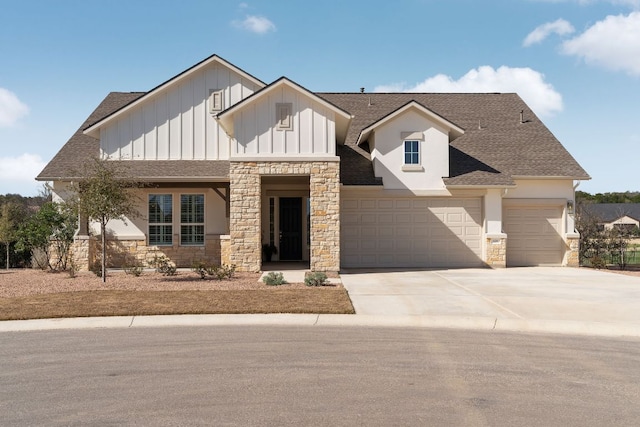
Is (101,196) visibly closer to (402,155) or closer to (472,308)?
(472,308)

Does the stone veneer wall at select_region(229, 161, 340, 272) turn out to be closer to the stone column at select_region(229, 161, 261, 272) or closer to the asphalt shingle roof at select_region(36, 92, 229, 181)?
the stone column at select_region(229, 161, 261, 272)

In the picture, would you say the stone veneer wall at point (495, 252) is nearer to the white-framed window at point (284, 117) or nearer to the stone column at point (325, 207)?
the stone column at point (325, 207)

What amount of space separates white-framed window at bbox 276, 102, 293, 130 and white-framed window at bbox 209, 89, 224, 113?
12.0ft

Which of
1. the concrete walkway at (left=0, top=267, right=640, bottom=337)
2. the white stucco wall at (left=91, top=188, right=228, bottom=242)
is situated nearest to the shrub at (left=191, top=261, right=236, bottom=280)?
the concrete walkway at (left=0, top=267, right=640, bottom=337)

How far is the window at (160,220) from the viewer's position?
19.7m

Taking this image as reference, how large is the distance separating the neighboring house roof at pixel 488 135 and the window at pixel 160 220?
808cm

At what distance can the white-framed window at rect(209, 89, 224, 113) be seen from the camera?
66.1 ft

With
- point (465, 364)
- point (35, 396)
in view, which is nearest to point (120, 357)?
point (35, 396)

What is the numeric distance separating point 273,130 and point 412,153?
594 centimetres

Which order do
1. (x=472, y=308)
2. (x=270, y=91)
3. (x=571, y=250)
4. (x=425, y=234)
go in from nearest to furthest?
(x=472, y=308)
(x=270, y=91)
(x=425, y=234)
(x=571, y=250)

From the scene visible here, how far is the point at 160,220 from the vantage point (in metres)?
19.7

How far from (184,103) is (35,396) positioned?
15.6 m

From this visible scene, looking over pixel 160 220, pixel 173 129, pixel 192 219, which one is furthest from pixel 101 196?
pixel 173 129

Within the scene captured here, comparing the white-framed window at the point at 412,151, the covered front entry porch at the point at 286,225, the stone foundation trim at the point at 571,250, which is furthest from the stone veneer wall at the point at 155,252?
the stone foundation trim at the point at 571,250
